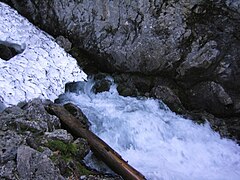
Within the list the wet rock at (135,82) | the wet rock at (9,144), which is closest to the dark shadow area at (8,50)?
the wet rock at (135,82)

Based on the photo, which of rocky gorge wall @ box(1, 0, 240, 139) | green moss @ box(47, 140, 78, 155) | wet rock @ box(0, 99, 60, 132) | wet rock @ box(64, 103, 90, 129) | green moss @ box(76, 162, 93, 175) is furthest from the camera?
rocky gorge wall @ box(1, 0, 240, 139)

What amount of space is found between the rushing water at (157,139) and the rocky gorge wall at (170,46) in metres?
0.48

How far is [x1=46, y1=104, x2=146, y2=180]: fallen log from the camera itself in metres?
4.77

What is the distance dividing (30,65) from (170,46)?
2.74 meters

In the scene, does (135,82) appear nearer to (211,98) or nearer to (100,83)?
(100,83)

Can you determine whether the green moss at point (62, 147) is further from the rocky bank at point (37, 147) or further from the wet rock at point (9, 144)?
the wet rock at point (9, 144)

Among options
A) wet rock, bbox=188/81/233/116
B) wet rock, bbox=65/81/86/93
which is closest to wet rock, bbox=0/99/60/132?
wet rock, bbox=65/81/86/93

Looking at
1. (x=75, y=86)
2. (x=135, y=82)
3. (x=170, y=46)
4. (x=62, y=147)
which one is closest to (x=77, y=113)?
(x=75, y=86)

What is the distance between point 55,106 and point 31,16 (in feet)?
9.97

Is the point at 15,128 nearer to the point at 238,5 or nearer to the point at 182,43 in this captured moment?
the point at 182,43

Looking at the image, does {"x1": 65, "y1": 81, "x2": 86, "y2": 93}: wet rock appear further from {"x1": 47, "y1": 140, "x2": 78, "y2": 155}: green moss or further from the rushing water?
{"x1": 47, "y1": 140, "x2": 78, "y2": 155}: green moss

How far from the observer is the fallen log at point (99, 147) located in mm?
4773

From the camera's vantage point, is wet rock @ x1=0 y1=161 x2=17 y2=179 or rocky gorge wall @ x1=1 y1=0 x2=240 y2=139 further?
rocky gorge wall @ x1=1 y1=0 x2=240 y2=139

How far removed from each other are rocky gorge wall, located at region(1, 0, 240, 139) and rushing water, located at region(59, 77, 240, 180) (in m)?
0.48
